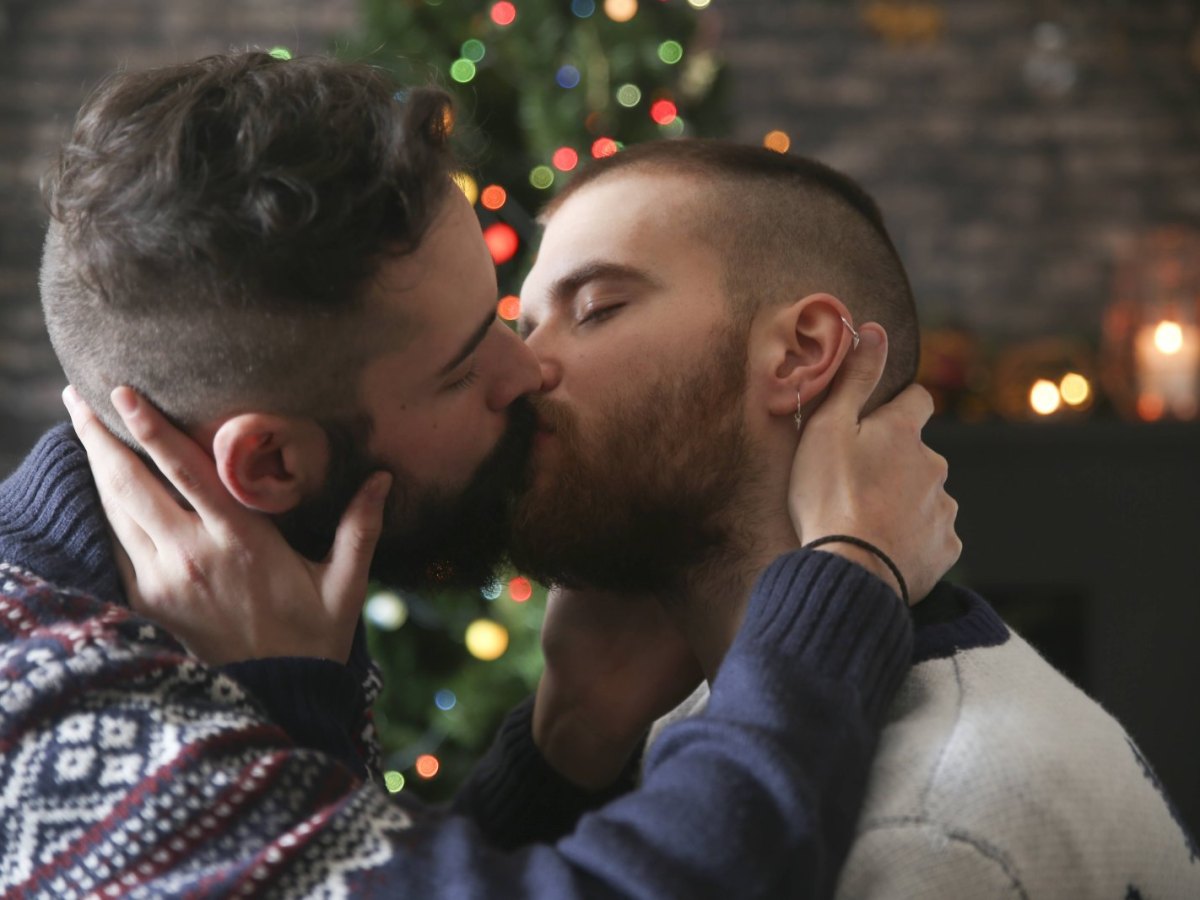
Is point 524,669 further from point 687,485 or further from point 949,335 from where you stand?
point 949,335

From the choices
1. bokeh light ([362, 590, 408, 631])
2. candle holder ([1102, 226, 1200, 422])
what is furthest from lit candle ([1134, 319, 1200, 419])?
bokeh light ([362, 590, 408, 631])

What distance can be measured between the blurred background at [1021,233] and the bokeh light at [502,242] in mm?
849

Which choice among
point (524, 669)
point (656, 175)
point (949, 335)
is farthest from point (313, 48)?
point (656, 175)

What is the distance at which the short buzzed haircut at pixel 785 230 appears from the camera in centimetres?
139

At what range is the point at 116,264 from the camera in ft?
3.52

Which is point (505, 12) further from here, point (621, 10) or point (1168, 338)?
point (1168, 338)

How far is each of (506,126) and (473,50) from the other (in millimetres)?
170

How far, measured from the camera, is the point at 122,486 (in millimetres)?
1136

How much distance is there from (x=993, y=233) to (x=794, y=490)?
9.82 ft

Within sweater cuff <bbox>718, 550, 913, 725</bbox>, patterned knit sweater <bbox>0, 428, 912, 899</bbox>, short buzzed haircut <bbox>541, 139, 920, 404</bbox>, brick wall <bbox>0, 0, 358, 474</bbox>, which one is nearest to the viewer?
patterned knit sweater <bbox>0, 428, 912, 899</bbox>

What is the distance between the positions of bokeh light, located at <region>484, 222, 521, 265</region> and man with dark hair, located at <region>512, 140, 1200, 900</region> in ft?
3.31

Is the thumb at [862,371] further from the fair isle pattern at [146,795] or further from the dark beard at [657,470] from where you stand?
the fair isle pattern at [146,795]

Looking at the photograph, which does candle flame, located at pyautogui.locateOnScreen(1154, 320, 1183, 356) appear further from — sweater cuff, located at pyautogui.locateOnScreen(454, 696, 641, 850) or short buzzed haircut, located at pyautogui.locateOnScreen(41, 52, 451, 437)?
short buzzed haircut, located at pyautogui.locateOnScreen(41, 52, 451, 437)

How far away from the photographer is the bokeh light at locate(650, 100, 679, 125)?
2.44 meters
